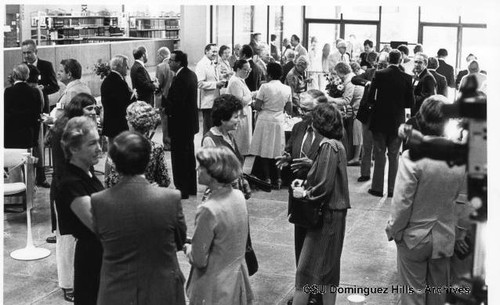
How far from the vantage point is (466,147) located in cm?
181

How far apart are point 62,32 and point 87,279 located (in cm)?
1603

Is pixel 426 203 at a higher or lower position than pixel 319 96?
lower

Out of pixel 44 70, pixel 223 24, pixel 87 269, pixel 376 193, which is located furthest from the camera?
pixel 223 24

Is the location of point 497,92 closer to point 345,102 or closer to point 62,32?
point 345,102

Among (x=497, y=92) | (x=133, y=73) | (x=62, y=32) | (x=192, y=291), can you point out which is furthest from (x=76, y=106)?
(x=62, y=32)

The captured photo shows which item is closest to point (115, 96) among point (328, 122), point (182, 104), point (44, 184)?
point (182, 104)

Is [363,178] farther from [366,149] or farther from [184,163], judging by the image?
[184,163]

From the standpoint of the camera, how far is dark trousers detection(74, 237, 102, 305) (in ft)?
11.6

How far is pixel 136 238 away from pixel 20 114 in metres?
4.92

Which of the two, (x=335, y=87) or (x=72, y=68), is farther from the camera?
(x=335, y=87)

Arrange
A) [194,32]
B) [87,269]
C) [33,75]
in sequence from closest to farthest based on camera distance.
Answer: [87,269] < [33,75] < [194,32]

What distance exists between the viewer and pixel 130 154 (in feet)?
9.96

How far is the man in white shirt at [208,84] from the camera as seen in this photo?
9.62 m

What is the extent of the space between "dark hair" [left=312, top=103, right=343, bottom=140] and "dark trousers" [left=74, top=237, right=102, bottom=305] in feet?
4.87
